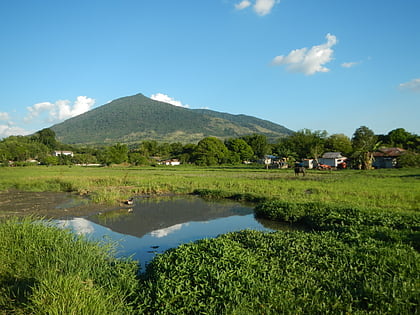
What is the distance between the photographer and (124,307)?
4.66 metres

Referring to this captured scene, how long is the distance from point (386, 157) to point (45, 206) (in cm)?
5302

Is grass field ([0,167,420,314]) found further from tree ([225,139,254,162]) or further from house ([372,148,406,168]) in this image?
tree ([225,139,254,162])

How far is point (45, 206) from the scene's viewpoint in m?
17.6

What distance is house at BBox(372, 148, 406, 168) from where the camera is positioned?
159 ft

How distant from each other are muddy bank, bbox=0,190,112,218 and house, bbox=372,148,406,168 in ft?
160

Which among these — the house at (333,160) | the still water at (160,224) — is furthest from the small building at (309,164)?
the still water at (160,224)

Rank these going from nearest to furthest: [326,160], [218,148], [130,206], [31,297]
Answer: [31,297] → [130,206] → [326,160] → [218,148]

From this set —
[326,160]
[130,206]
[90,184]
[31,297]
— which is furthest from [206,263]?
[326,160]

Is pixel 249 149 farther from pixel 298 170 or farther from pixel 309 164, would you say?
pixel 298 170

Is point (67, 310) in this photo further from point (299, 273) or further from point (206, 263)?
point (299, 273)

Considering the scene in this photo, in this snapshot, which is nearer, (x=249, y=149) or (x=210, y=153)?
(x=210, y=153)

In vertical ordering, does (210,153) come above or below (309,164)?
above

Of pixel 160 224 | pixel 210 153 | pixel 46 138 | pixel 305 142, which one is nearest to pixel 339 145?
pixel 305 142

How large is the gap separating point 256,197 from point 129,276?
44.2 ft
